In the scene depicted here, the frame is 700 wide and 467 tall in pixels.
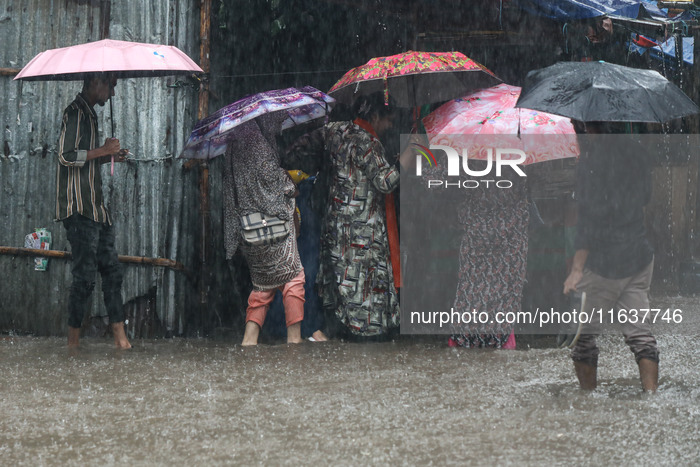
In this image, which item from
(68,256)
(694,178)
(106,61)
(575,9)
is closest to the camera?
(106,61)

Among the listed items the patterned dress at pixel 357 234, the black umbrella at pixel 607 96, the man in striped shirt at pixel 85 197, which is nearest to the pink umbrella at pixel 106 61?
the man in striped shirt at pixel 85 197

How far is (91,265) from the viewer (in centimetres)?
665

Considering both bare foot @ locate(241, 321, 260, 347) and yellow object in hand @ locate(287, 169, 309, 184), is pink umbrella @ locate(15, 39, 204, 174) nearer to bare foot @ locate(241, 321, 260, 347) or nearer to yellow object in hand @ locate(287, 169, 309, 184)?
yellow object in hand @ locate(287, 169, 309, 184)

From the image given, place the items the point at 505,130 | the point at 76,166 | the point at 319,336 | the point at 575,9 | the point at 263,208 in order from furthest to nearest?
the point at 319,336 < the point at 575,9 < the point at 263,208 < the point at 76,166 < the point at 505,130

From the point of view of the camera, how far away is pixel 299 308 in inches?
272

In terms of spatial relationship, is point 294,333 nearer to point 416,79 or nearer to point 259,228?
point 259,228

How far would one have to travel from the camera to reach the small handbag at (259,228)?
6773 mm

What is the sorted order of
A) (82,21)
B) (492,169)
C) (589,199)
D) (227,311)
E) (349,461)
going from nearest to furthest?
(349,461)
(589,199)
(492,169)
(82,21)
(227,311)

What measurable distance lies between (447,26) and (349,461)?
17.2 ft

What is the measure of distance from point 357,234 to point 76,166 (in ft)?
7.01

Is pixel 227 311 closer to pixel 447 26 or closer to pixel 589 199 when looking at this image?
pixel 447 26

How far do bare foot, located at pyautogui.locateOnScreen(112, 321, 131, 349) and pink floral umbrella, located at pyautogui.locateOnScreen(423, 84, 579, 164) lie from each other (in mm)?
2715

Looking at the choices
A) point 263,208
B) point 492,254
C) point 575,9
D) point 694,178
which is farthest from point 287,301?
point 694,178

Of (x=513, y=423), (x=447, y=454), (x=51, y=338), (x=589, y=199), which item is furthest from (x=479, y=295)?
(x=51, y=338)
